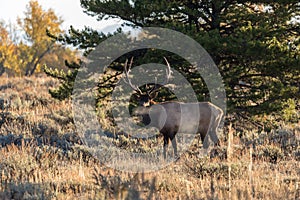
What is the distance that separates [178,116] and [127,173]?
395 centimetres

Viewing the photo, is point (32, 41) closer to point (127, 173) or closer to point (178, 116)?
point (178, 116)

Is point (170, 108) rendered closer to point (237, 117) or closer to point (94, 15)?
point (237, 117)

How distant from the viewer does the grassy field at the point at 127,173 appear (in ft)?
16.6

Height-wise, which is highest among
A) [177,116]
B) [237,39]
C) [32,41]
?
[32,41]

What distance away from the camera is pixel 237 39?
1034cm

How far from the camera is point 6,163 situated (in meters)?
7.20

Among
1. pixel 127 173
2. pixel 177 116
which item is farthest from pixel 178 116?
pixel 127 173

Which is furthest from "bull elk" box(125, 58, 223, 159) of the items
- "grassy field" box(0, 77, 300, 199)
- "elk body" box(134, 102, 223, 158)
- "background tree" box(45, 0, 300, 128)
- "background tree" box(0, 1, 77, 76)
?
"background tree" box(0, 1, 77, 76)

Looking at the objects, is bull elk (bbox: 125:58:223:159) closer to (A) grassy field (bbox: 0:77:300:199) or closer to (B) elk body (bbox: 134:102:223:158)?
(B) elk body (bbox: 134:102:223:158)

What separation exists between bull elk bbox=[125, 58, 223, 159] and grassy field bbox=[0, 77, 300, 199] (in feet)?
1.76

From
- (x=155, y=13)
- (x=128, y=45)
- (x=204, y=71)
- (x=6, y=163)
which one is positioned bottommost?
(x=6, y=163)

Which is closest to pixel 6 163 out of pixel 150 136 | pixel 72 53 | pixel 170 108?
pixel 170 108

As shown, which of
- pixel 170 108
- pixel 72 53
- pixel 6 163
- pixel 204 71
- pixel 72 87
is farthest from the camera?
pixel 72 53

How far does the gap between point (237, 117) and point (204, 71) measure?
8.22ft
